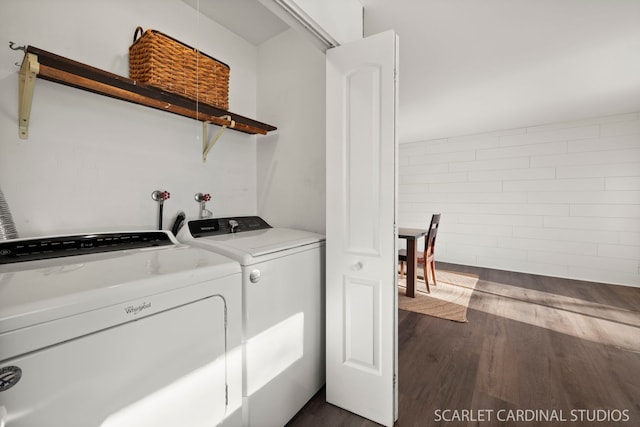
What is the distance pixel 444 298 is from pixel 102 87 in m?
3.45

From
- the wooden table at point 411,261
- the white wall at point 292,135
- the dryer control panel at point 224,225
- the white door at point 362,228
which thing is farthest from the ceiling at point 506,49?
the wooden table at point 411,261

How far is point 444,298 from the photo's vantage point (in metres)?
3.20

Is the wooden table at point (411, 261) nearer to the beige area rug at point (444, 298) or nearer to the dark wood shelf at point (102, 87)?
the beige area rug at point (444, 298)

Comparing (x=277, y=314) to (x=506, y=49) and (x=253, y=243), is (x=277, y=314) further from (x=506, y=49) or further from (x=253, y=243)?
(x=506, y=49)

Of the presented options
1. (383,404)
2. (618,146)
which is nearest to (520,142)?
(618,146)

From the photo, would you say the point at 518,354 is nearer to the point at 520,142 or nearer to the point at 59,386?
the point at 59,386

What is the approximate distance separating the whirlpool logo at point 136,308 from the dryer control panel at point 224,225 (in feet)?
2.37

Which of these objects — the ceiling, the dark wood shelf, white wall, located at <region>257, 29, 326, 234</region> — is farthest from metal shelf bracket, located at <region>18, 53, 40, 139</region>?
white wall, located at <region>257, 29, 326, 234</region>

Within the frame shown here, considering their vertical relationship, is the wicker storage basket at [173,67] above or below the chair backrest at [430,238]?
Result: above

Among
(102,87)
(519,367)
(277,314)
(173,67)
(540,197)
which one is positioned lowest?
(519,367)

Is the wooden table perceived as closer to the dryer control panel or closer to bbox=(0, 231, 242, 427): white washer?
the dryer control panel

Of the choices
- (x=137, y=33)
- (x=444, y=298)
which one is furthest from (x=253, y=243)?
(x=444, y=298)

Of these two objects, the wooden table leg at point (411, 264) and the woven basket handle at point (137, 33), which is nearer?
the woven basket handle at point (137, 33)

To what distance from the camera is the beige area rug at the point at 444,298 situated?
9.20 ft
